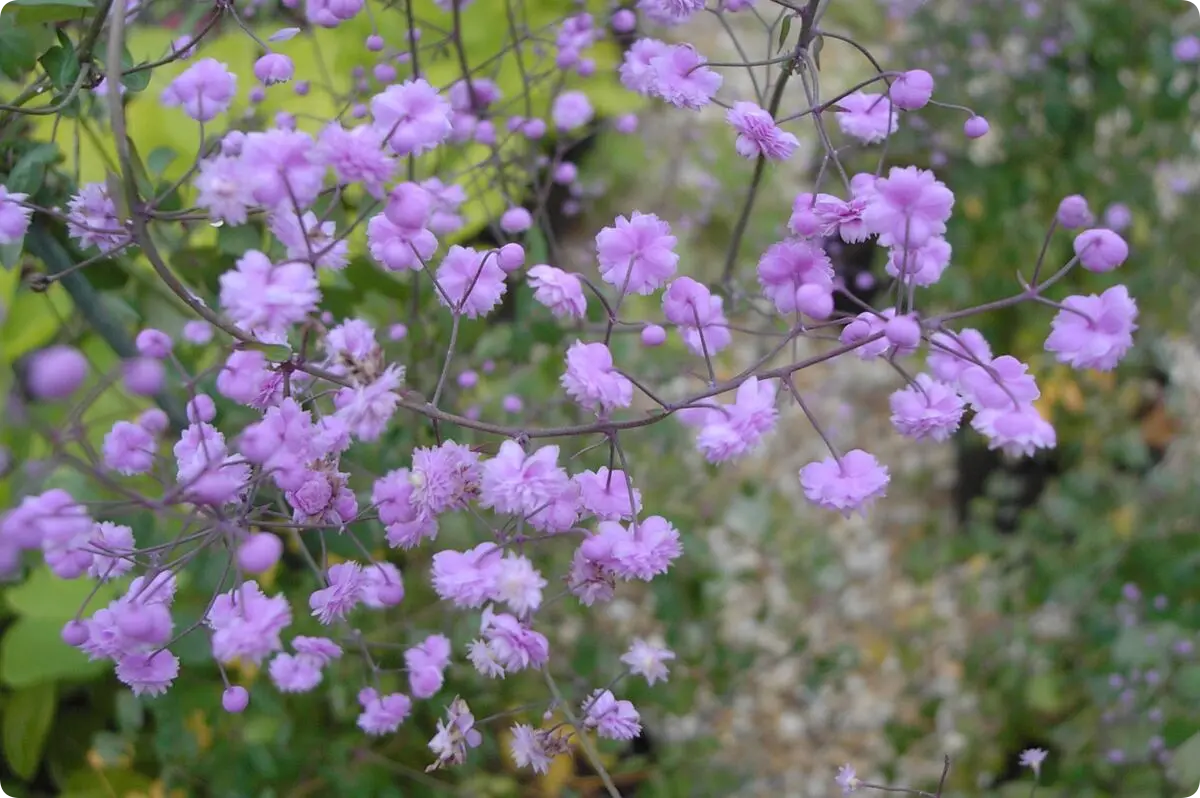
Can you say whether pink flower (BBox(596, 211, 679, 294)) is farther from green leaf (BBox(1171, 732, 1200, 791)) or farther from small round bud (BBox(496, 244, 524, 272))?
green leaf (BBox(1171, 732, 1200, 791))

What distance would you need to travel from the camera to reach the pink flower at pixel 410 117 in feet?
1.61

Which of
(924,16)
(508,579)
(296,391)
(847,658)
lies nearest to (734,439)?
(508,579)

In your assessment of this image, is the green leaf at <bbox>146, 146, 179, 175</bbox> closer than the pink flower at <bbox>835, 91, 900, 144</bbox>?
No

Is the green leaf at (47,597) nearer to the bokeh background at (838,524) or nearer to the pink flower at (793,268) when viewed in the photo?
the bokeh background at (838,524)

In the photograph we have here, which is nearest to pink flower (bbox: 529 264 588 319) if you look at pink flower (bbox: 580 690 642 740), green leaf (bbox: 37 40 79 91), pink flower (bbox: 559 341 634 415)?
pink flower (bbox: 559 341 634 415)

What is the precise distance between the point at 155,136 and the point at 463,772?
956mm

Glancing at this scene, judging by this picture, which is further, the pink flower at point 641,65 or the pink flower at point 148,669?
the pink flower at point 641,65

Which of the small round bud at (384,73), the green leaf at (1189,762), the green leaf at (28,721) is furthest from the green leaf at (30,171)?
the green leaf at (1189,762)

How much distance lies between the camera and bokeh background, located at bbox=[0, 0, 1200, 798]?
3.50 ft

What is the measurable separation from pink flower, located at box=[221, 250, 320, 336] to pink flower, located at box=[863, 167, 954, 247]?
0.90ft

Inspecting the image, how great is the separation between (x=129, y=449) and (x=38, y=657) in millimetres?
752

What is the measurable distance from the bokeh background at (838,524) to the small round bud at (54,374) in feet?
1.30

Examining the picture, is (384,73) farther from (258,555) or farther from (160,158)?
(258,555)

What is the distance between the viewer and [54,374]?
15.0 inches
